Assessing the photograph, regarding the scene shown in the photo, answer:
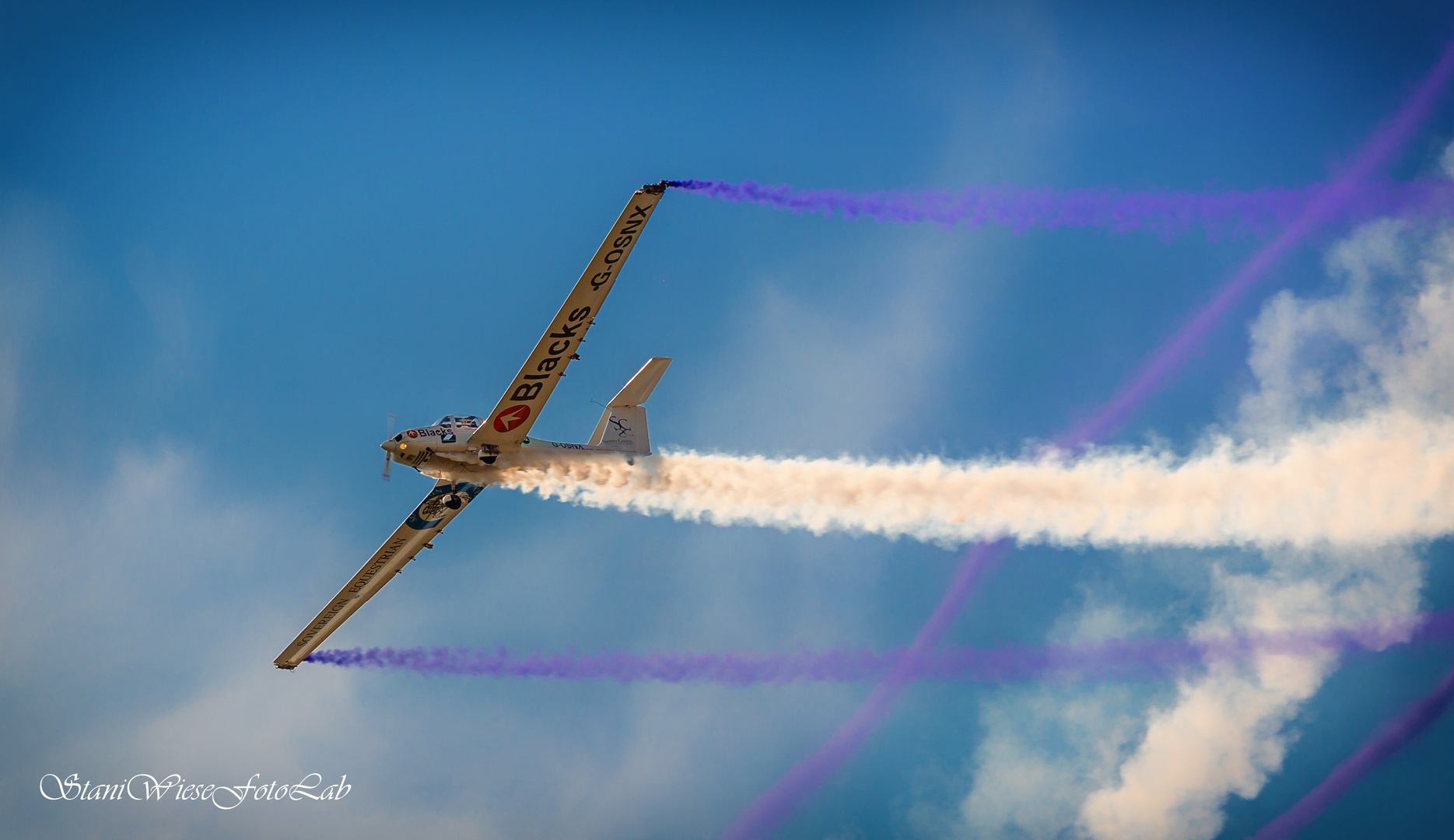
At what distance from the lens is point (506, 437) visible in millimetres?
33750

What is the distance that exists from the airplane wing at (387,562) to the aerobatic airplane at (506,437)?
27mm

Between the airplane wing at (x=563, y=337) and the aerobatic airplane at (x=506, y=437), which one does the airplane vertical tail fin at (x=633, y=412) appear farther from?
the airplane wing at (x=563, y=337)

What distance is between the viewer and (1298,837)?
150 feet

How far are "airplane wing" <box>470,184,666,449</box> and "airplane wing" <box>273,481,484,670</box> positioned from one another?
9.92 ft

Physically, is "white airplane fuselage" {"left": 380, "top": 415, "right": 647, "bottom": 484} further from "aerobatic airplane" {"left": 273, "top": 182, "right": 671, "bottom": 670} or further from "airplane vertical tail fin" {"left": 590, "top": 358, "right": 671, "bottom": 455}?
"airplane vertical tail fin" {"left": 590, "top": 358, "right": 671, "bottom": 455}

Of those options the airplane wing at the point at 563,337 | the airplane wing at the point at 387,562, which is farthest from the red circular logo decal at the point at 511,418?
the airplane wing at the point at 387,562

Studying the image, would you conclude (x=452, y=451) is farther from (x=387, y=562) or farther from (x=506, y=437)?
(x=387, y=562)

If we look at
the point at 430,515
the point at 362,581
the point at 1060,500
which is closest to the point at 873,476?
the point at 1060,500

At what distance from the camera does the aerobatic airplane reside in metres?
30.6

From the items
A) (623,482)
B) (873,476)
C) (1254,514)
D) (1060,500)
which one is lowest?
(1254,514)

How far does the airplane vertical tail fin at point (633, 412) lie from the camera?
37.1 meters

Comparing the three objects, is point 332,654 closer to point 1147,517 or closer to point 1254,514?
point 1147,517

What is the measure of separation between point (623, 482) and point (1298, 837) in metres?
32.9

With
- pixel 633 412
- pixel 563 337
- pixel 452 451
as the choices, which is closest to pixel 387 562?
pixel 452 451
